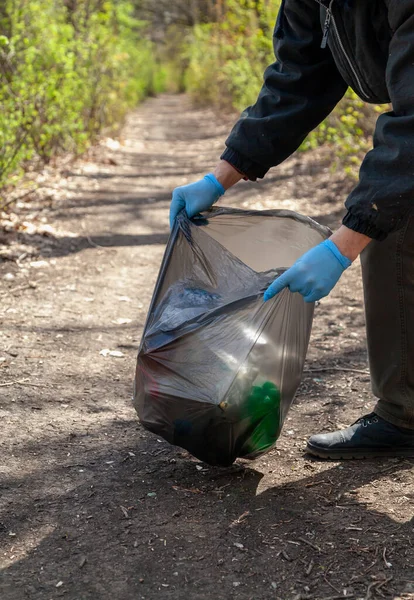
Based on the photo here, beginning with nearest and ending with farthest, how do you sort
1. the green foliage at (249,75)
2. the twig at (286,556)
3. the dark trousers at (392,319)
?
the twig at (286,556)
the dark trousers at (392,319)
the green foliage at (249,75)

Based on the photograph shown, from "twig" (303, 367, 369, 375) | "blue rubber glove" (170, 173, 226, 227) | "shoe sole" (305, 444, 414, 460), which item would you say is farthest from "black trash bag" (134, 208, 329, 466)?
"twig" (303, 367, 369, 375)

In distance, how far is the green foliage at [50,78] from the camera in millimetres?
5195

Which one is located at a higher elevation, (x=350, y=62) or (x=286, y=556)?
(x=350, y=62)

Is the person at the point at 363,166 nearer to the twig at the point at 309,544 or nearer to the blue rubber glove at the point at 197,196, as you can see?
the blue rubber glove at the point at 197,196

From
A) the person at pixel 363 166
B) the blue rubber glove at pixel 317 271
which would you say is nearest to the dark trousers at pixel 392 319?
the person at pixel 363 166

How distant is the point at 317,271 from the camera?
1.67 metres

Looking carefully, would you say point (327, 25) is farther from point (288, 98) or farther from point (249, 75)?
point (249, 75)

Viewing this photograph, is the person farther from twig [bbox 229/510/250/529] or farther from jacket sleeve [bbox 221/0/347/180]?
twig [bbox 229/510/250/529]

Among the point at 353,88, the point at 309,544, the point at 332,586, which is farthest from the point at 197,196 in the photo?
the point at 332,586

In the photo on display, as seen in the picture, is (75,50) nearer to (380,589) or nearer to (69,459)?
(69,459)

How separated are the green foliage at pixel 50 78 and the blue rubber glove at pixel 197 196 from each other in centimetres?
199

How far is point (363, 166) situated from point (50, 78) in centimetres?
505

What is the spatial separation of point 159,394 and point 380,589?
27.0 inches

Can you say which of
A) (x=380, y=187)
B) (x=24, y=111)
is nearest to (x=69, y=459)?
(x=380, y=187)
